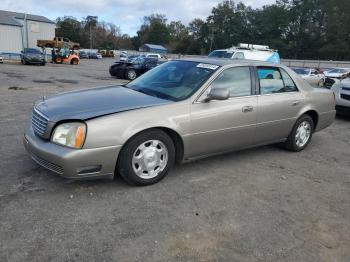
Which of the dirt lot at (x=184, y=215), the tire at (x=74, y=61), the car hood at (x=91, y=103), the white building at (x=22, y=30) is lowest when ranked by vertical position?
the dirt lot at (x=184, y=215)

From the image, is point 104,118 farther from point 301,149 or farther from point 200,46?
point 200,46

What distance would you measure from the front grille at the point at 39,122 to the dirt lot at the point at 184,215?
60cm

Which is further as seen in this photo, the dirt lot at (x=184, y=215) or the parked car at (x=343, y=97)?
the parked car at (x=343, y=97)

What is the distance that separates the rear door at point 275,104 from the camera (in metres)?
5.05

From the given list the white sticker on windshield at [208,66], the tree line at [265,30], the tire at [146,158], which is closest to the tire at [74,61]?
the white sticker on windshield at [208,66]

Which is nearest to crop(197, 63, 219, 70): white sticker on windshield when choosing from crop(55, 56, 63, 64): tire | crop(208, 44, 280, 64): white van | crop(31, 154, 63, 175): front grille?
crop(31, 154, 63, 175): front grille

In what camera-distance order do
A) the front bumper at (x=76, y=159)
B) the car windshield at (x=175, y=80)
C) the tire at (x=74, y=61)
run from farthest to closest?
the tire at (x=74, y=61), the car windshield at (x=175, y=80), the front bumper at (x=76, y=159)

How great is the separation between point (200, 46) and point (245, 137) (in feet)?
320

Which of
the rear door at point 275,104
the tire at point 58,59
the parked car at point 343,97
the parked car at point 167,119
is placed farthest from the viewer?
the tire at point 58,59

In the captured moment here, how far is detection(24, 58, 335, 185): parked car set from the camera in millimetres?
3611

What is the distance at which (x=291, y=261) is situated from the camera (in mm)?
2855

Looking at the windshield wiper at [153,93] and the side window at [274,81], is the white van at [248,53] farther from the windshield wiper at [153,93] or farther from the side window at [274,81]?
the windshield wiper at [153,93]

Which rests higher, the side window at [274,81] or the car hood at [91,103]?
the side window at [274,81]

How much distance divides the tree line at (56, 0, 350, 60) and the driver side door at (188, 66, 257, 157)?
6944 cm
